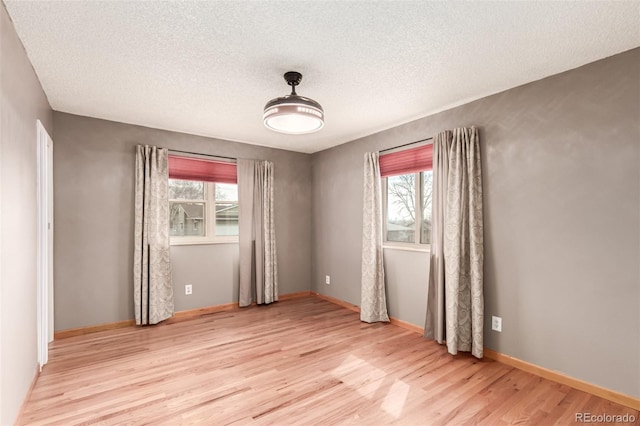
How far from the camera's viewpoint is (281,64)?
2.37 metres

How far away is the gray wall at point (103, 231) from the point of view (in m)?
3.43

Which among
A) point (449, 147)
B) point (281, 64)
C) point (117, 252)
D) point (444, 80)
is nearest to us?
point (281, 64)

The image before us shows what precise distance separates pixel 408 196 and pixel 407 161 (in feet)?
1.39

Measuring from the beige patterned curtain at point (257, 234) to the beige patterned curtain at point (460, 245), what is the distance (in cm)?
247

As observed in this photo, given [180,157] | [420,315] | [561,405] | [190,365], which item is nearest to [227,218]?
[180,157]

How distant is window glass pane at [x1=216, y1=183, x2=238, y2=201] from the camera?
4541mm

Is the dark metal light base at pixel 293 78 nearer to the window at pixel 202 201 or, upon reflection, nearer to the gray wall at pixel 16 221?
the gray wall at pixel 16 221

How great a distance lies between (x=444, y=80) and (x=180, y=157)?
328 cm

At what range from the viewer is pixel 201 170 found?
4344 millimetres

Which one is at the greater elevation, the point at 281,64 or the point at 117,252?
the point at 281,64

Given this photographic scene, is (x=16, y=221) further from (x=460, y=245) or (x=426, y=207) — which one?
(x=426, y=207)

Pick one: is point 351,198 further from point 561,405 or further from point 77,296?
point 77,296

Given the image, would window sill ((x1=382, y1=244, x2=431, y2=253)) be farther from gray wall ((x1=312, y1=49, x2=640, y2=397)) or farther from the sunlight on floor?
the sunlight on floor

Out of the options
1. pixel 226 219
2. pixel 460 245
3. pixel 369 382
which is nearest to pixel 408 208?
pixel 460 245
